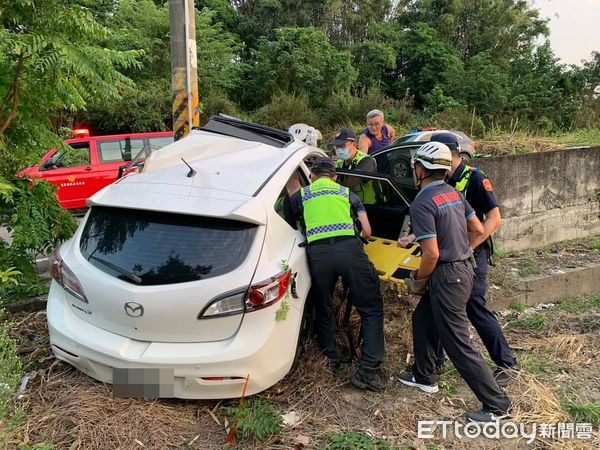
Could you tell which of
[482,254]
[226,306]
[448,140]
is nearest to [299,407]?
[226,306]

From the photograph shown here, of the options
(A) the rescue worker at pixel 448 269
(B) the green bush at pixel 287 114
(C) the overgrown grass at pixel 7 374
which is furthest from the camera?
(B) the green bush at pixel 287 114

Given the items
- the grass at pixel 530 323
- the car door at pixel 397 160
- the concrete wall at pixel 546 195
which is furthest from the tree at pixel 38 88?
the concrete wall at pixel 546 195

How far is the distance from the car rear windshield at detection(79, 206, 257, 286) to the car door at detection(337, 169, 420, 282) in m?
1.55

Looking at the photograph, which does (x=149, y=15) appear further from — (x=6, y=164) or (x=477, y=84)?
(x=6, y=164)

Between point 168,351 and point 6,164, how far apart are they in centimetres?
276

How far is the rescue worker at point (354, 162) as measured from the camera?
482 cm

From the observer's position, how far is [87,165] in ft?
33.1

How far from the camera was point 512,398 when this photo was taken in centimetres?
349

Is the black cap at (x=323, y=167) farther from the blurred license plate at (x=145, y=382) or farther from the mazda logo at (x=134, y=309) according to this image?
the blurred license plate at (x=145, y=382)

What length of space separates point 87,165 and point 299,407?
8322 millimetres

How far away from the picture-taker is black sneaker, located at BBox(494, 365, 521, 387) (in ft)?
12.2

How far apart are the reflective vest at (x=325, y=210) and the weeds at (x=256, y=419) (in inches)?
44.2

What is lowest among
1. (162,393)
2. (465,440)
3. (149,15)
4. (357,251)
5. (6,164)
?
(465,440)

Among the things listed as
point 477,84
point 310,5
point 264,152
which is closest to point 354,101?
point 477,84
